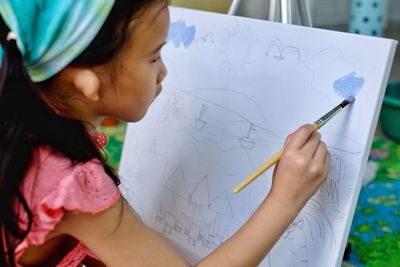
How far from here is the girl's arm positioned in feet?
2.21

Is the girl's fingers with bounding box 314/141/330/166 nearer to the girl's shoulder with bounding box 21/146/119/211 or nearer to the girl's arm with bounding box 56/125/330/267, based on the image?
the girl's arm with bounding box 56/125/330/267

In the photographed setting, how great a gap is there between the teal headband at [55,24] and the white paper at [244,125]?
335mm

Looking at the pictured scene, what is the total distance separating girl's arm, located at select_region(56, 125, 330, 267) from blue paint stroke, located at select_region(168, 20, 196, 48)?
391 mm

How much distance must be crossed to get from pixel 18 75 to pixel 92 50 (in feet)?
0.30

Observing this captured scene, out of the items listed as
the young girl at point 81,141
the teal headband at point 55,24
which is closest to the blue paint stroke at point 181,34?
the young girl at point 81,141

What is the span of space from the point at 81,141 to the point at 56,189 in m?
0.07

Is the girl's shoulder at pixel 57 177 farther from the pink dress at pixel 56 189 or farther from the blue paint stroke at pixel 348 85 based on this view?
the blue paint stroke at pixel 348 85

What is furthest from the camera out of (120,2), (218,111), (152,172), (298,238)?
(152,172)

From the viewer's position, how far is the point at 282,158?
719 millimetres

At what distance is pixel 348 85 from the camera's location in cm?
75

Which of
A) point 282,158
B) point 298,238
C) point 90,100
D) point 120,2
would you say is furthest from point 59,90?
point 298,238

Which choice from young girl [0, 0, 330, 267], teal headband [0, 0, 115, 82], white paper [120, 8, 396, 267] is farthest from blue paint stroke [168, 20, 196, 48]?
teal headband [0, 0, 115, 82]

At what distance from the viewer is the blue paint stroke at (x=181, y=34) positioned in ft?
3.39

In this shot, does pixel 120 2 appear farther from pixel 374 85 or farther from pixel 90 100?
pixel 374 85
